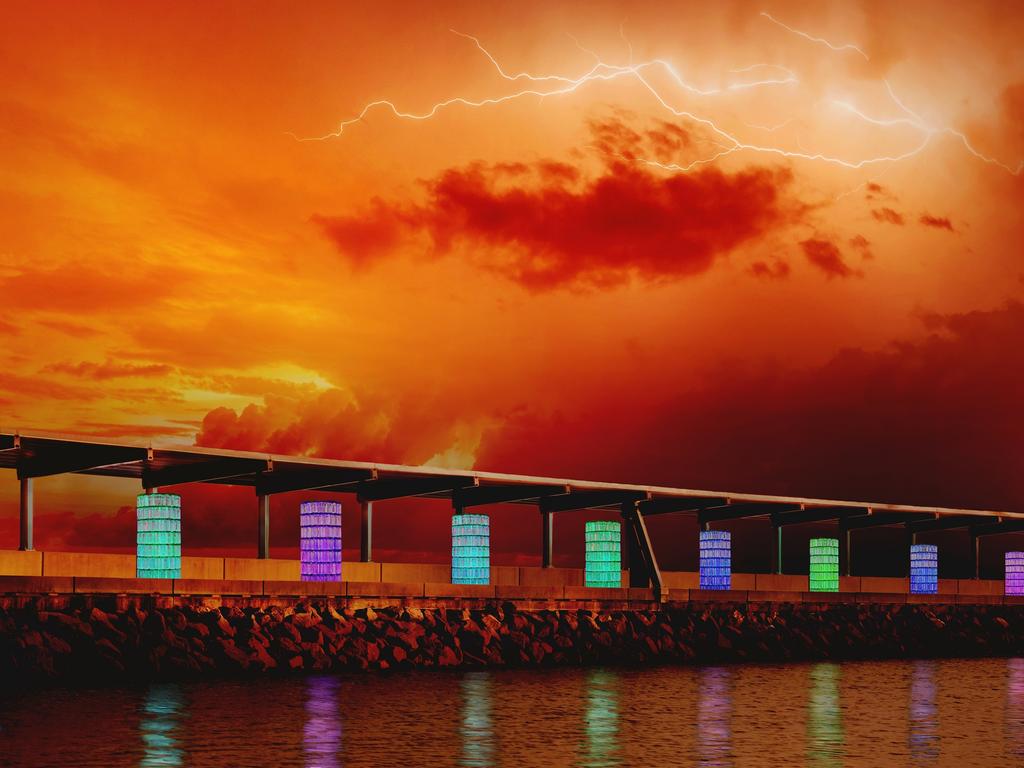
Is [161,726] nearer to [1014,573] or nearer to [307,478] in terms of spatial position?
[307,478]

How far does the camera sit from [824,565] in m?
65.1

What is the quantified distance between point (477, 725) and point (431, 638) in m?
18.1

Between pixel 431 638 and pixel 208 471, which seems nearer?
pixel 431 638

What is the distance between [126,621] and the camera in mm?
35781

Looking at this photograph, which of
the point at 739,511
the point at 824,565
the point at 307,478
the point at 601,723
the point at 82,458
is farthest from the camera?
the point at 824,565

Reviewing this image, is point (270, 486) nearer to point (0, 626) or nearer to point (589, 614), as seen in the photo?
point (589, 614)

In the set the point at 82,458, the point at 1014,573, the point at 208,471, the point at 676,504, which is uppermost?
the point at 82,458

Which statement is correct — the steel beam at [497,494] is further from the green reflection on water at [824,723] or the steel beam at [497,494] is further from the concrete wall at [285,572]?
the green reflection on water at [824,723]

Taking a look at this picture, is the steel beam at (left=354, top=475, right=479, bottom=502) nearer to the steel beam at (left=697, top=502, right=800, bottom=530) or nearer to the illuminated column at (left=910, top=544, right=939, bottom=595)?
the steel beam at (left=697, top=502, right=800, bottom=530)

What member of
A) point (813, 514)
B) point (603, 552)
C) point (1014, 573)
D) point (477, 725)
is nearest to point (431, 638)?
point (603, 552)

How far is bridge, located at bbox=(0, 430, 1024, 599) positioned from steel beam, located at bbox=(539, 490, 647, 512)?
38 mm

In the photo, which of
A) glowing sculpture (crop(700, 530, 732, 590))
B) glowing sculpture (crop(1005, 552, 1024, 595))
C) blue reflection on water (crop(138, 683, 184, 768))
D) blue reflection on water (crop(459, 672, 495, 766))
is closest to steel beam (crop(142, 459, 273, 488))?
blue reflection on water (crop(459, 672, 495, 766))

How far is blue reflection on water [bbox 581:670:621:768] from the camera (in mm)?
19781

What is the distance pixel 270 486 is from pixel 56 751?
88.3ft
